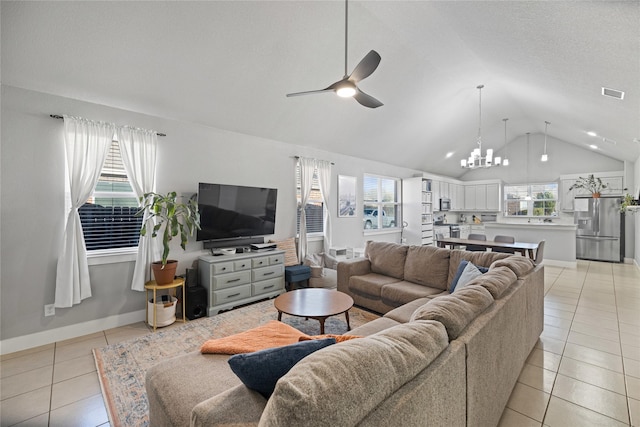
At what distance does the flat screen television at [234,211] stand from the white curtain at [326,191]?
44.7 inches

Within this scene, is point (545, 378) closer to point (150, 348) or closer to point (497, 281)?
point (497, 281)

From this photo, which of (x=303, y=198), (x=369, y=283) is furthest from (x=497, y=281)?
(x=303, y=198)

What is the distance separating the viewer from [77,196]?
3047 mm

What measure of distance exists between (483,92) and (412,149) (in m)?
1.91

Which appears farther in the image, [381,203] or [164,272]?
[381,203]

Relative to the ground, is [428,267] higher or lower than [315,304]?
higher

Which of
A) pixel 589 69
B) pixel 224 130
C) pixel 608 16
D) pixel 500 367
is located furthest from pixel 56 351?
pixel 589 69

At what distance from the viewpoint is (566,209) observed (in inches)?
308

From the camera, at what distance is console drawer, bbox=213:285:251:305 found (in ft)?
12.1

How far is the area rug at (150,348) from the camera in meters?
2.01

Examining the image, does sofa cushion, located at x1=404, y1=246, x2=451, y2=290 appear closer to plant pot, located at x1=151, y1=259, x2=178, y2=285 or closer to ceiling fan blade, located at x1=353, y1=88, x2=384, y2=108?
ceiling fan blade, located at x1=353, y1=88, x2=384, y2=108

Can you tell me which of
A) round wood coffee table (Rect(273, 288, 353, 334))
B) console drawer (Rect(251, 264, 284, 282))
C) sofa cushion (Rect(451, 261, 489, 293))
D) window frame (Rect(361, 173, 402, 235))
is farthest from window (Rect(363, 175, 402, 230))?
sofa cushion (Rect(451, 261, 489, 293))

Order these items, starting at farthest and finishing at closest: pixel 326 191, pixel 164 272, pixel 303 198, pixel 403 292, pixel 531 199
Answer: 1. pixel 531 199
2. pixel 326 191
3. pixel 303 198
4. pixel 164 272
5. pixel 403 292

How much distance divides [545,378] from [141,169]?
4711 mm
